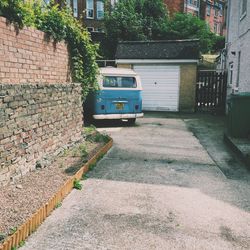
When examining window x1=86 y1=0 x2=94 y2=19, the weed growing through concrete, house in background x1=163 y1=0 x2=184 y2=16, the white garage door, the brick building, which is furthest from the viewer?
house in background x1=163 y1=0 x2=184 y2=16

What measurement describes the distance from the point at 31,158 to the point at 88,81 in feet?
11.4

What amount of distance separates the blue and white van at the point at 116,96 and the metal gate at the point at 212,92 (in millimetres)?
6075

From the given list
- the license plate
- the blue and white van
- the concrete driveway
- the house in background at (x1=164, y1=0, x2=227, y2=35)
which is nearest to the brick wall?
the concrete driveway

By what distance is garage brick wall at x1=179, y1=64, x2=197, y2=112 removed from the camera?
50.7 feet

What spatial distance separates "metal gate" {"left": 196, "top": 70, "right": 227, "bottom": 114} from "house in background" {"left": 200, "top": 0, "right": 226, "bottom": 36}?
113 feet

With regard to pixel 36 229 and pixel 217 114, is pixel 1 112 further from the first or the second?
pixel 217 114

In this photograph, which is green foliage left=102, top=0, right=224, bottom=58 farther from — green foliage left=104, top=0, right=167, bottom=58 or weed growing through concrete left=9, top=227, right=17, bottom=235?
weed growing through concrete left=9, top=227, right=17, bottom=235

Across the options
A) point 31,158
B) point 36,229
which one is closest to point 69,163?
point 31,158

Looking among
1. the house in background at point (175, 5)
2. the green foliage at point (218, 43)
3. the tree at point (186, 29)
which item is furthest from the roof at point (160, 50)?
the house in background at point (175, 5)

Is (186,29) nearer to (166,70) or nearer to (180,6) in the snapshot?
(180,6)

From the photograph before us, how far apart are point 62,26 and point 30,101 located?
226 cm

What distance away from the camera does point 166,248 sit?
3.18 meters

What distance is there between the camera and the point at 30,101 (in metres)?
4.88

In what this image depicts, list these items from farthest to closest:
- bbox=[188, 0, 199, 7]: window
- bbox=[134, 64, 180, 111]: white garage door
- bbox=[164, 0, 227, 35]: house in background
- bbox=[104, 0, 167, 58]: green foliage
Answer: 1. bbox=[188, 0, 199, 7]: window
2. bbox=[164, 0, 227, 35]: house in background
3. bbox=[104, 0, 167, 58]: green foliage
4. bbox=[134, 64, 180, 111]: white garage door
